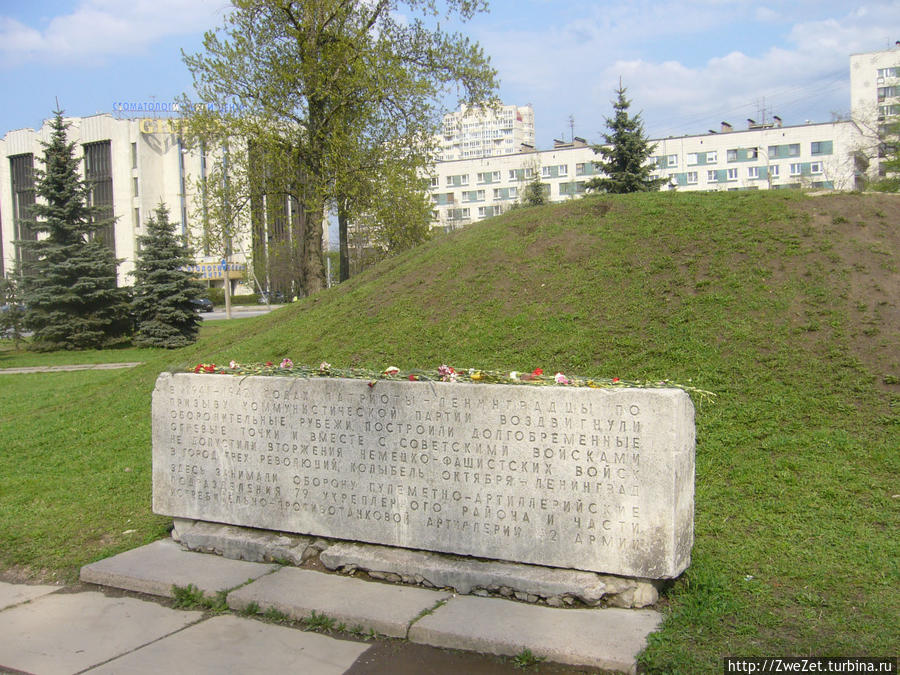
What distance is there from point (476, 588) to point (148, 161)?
73449 mm

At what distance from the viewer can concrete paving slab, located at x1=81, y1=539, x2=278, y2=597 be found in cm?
448

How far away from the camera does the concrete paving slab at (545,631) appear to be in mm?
3389

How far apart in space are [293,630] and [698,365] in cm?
493

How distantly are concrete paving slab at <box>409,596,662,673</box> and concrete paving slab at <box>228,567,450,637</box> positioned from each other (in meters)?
0.16

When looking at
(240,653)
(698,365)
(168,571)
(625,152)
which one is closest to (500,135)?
(625,152)

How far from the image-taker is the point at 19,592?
468 centimetres

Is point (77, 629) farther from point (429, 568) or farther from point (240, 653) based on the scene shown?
point (429, 568)

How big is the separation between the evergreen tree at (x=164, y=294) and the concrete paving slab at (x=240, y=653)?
20924 millimetres

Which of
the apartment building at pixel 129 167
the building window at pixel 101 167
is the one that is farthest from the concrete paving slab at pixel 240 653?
the building window at pixel 101 167

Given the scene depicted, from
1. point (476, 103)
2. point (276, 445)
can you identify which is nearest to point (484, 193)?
point (476, 103)

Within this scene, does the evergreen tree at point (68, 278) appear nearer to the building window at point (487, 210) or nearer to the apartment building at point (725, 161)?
the apartment building at point (725, 161)

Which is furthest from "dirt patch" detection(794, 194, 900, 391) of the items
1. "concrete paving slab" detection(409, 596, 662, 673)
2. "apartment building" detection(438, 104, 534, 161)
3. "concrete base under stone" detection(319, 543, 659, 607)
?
"apartment building" detection(438, 104, 534, 161)

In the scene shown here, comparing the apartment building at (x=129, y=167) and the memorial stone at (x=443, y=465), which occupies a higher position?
the apartment building at (x=129, y=167)

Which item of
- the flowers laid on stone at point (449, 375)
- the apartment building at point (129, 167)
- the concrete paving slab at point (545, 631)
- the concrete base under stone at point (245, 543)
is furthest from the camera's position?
the apartment building at point (129, 167)
